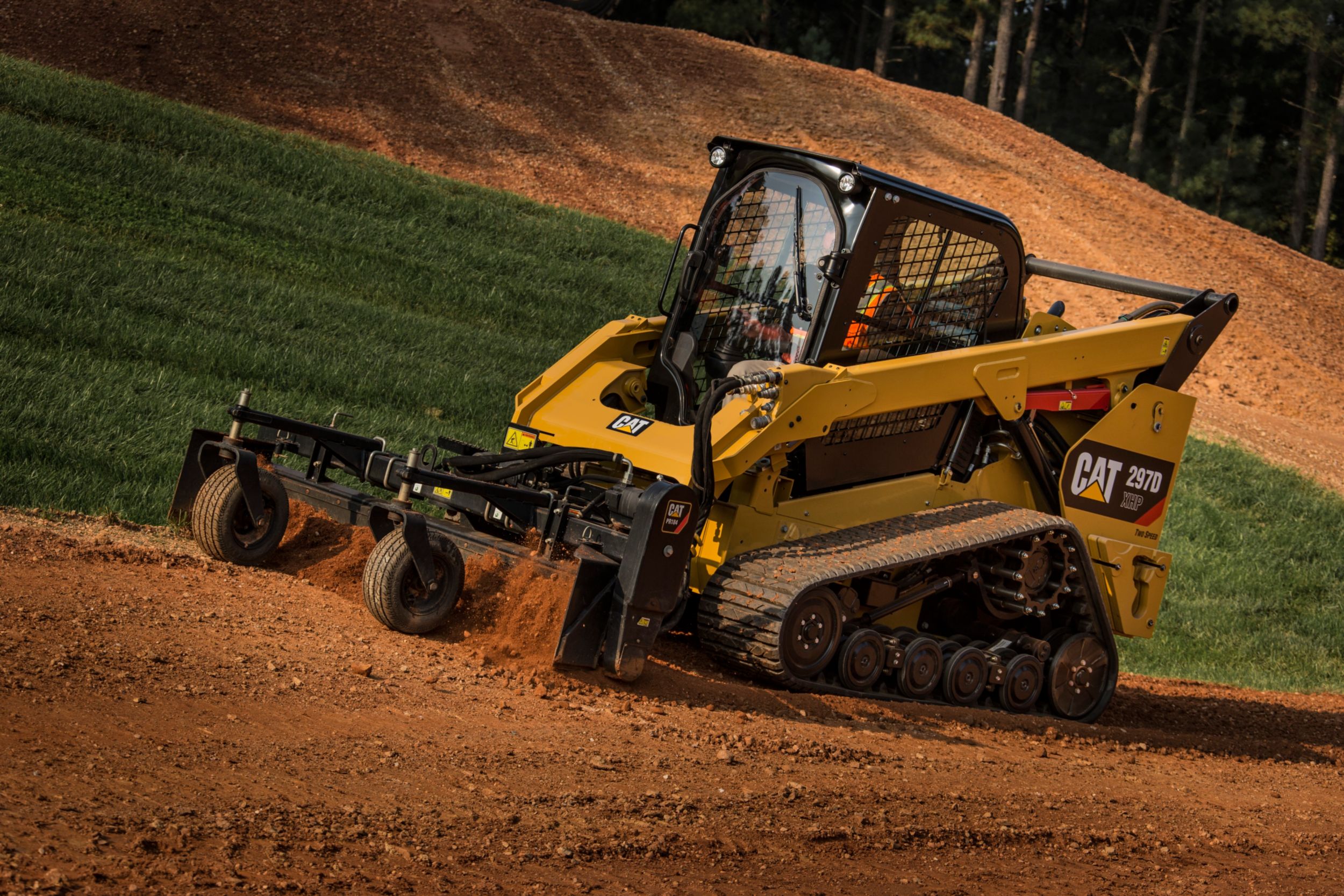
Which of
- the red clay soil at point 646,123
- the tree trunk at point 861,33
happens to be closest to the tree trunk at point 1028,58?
the tree trunk at point 861,33

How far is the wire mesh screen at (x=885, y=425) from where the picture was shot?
291 inches

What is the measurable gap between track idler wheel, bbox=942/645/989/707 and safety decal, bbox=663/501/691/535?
7.15ft

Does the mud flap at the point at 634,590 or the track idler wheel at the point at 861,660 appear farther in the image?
the track idler wheel at the point at 861,660

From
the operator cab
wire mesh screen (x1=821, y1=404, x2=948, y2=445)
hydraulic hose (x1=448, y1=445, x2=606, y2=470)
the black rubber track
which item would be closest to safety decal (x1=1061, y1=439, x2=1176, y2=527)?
the black rubber track

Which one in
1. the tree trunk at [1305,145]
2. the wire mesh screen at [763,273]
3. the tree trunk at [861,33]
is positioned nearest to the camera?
the wire mesh screen at [763,273]

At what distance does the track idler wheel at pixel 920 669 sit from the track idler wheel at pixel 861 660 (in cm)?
17

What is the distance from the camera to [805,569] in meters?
6.68

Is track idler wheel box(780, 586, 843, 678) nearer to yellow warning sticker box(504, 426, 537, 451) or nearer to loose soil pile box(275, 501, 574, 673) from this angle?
loose soil pile box(275, 501, 574, 673)

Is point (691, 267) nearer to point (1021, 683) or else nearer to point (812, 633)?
point (812, 633)

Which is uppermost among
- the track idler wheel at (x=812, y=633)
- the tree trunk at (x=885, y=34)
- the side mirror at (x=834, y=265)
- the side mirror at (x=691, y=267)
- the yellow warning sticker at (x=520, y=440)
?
the tree trunk at (x=885, y=34)

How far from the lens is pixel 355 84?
26.5 meters

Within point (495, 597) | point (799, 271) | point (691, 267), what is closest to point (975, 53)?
point (691, 267)

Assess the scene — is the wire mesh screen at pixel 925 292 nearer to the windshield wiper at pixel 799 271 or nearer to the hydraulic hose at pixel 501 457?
the windshield wiper at pixel 799 271

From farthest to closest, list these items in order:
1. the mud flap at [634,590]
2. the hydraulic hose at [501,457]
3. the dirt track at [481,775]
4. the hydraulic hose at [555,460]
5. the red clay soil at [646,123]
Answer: the red clay soil at [646,123] < the hydraulic hose at [501,457] < the hydraulic hose at [555,460] < the mud flap at [634,590] < the dirt track at [481,775]
